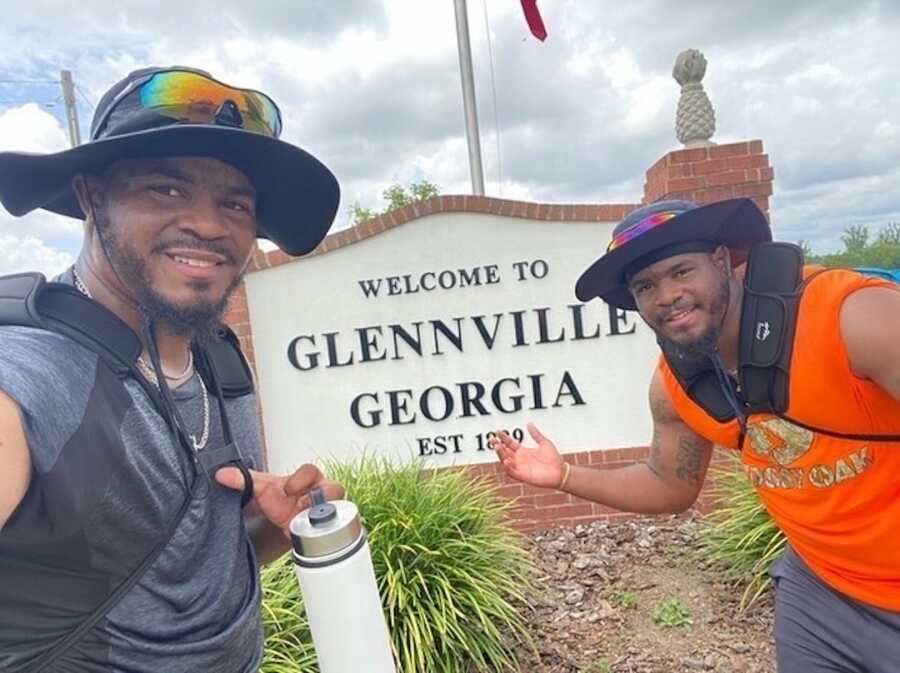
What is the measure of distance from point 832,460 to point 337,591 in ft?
4.42

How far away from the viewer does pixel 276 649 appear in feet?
9.21

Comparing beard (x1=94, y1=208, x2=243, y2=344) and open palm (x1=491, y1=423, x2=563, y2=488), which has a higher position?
beard (x1=94, y1=208, x2=243, y2=344)

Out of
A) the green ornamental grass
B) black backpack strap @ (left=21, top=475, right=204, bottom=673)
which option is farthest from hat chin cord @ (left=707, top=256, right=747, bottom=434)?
the green ornamental grass

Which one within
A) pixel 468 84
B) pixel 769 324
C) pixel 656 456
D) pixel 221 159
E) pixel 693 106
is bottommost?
pixel 656 456

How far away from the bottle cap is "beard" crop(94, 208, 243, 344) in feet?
1.36

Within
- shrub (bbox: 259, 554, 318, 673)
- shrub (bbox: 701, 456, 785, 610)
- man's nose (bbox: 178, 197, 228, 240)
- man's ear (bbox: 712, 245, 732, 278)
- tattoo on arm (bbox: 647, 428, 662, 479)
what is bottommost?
shrub (bbox: 701, 456, 785, 610)

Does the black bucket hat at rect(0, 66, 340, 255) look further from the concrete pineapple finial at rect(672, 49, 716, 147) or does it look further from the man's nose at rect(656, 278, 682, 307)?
the concrete pineapple finial at rect(672, 49, 716, 147)

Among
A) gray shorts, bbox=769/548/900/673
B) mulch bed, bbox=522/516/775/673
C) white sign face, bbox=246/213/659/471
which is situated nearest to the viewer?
gray shorts, bbox=769/548/900/673

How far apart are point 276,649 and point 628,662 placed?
1649 mm

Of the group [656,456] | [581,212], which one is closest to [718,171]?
[581,212]

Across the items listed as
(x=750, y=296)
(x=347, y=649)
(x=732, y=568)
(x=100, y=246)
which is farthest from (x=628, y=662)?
(x=100, y=246)

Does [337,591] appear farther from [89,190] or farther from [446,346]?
[446,346]

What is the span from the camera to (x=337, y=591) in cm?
108

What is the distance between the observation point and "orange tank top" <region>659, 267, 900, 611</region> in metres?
1.60
